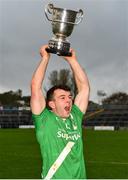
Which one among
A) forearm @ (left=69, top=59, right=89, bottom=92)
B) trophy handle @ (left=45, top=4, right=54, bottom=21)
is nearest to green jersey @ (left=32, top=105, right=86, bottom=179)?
forearm @ (left=69, top=59, right=89, bottom=92)

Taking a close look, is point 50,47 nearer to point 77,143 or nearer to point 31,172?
point 77,143

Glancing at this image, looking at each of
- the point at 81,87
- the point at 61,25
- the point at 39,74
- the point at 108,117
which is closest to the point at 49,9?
the point at 61,25

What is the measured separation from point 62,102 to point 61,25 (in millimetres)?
703

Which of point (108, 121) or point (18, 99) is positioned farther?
point (18, 99)

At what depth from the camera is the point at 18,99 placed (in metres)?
128

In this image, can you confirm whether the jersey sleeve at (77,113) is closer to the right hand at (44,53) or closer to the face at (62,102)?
the face at (62,102)

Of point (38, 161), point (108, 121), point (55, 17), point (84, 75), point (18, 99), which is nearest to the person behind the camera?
point (55, 17)

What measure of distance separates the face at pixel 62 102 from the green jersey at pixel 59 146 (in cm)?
7

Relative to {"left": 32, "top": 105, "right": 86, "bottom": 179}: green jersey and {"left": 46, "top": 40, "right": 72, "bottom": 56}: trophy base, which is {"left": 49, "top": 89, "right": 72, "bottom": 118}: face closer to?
{"left": 32, "top": 105, "right": 86, "bottom": 179}: green jersey

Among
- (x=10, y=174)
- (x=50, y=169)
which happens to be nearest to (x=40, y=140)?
(x=50, y=169)

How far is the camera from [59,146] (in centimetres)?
492

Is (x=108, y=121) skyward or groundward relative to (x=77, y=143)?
groundward

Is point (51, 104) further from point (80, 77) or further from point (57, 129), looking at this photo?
point (80, 77)

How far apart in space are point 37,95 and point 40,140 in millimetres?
416
